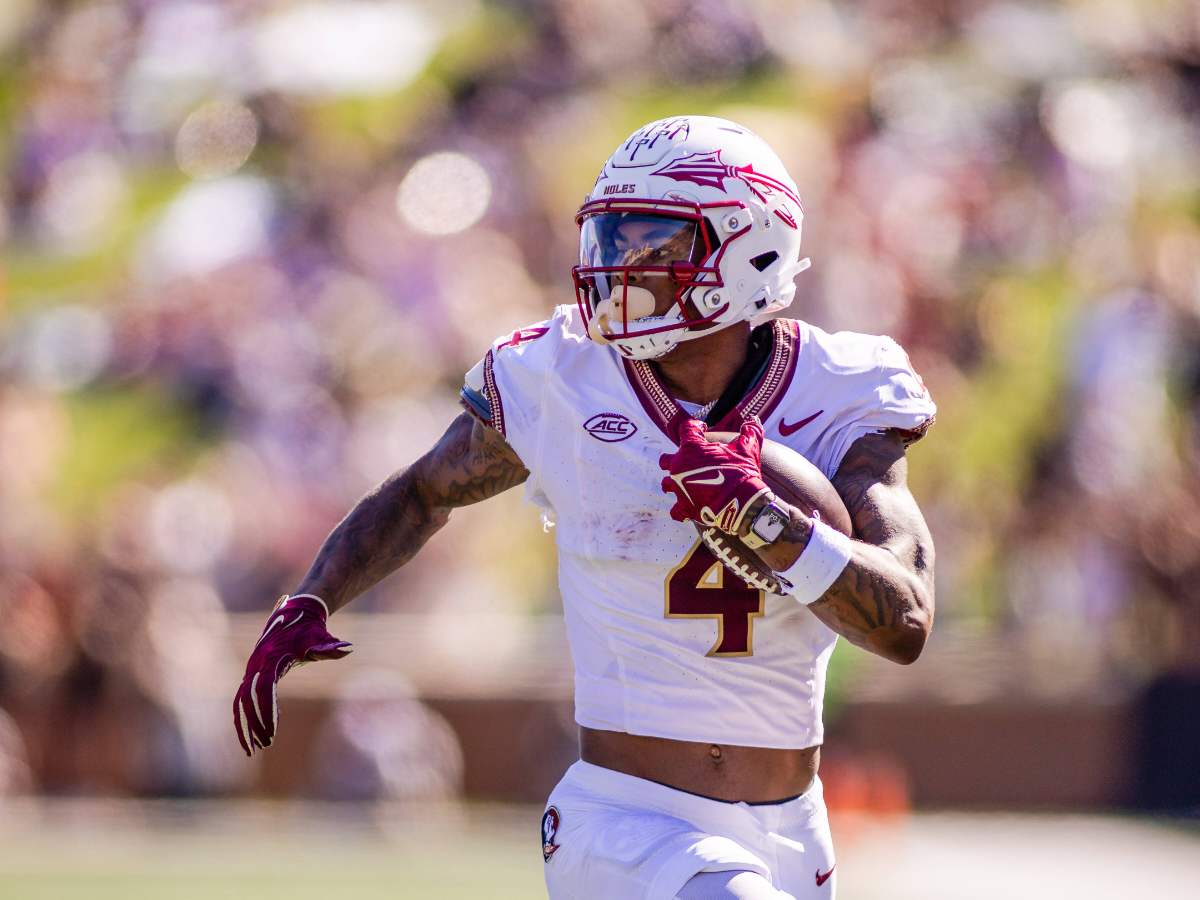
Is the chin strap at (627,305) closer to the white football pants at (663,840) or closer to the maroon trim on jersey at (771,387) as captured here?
the maroon trim on jersey at (771,387)

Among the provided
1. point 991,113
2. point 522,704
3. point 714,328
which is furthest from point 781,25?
point 714,328

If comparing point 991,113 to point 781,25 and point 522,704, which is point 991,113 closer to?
point 781,25

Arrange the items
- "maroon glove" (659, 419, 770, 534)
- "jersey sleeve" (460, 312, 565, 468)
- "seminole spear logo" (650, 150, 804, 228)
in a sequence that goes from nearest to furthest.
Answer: "maroon glove" (659, 419, 770, 534)
"seminole spear logo" (650, 150, 804, 228)
"jersey sleeve" (460, 312, 565, 468)

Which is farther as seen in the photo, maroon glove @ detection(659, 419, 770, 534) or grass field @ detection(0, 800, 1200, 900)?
grass field @ detection(0, 800, 1200, 900)

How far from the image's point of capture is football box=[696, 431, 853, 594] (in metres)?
3.02

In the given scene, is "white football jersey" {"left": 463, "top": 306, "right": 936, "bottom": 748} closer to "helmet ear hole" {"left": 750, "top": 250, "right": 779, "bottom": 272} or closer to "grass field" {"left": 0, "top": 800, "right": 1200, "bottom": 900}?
"helmet ear hole" {"left": 750, "top": 250, "right": 779, "bottom": 272}

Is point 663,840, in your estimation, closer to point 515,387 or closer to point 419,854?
point 515,387

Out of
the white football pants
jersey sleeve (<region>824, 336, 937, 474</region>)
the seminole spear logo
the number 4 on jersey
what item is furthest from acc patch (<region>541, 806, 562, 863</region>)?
the seminole spear logo

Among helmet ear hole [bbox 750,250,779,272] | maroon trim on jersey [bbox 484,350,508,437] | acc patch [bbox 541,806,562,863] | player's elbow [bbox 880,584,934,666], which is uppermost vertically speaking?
helmet ear hole [bbox 750,250,779,272]

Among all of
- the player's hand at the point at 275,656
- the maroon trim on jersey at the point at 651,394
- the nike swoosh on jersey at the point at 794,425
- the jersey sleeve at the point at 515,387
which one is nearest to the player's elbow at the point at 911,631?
the nike swoosh on jersey at the point at 794,425

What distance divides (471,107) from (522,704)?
4616 millimetres

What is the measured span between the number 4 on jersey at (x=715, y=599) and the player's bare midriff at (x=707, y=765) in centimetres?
17

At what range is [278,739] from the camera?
9.52 meters

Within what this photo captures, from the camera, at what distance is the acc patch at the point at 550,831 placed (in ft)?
10.9
